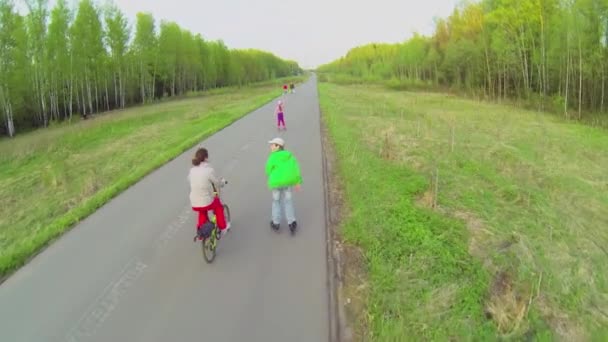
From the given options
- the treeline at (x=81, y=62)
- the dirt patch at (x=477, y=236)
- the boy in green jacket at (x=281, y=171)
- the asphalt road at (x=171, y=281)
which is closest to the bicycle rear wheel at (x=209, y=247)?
the asphalt road at (x=171, y=281)

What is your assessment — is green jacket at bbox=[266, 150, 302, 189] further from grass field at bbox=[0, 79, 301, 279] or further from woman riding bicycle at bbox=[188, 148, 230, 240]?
grass field at bbox=[0, 79, 301, 279]

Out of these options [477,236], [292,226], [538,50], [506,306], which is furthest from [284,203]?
[538,50]

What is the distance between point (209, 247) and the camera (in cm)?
468

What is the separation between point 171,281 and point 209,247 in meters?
0.64

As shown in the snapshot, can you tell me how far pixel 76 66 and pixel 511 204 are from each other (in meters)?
37.7

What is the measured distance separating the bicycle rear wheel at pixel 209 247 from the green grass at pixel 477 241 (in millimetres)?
1953

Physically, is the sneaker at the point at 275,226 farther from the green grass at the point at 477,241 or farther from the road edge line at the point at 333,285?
the green grass at the point at 477,241

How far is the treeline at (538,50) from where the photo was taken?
65.6ft

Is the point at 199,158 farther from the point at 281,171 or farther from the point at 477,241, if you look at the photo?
the point at 477,241

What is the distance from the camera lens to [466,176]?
8.25 m

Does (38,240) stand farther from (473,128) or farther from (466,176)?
(473,128)

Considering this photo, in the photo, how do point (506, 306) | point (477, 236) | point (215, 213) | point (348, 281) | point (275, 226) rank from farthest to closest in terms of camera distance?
point (275, 226) < point (477, 236) < point (215, 213) < point (348, 281) < point (506, 306)

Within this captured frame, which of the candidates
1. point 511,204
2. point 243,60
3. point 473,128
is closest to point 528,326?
point 511,204

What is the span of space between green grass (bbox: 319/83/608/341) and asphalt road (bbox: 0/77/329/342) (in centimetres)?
70
